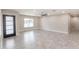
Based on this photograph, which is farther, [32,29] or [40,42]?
[32,29]

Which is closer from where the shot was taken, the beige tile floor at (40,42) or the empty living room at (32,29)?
the empty living room at (32,29)

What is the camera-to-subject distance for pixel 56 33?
587cm

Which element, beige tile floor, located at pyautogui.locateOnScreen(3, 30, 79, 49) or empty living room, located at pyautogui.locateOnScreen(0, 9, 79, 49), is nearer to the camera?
empty living room, located at pyautogui.locateOnScreen(0, 9, 79, 49)

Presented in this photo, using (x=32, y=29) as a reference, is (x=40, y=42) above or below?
below

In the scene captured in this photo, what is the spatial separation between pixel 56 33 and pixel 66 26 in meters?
1.20
